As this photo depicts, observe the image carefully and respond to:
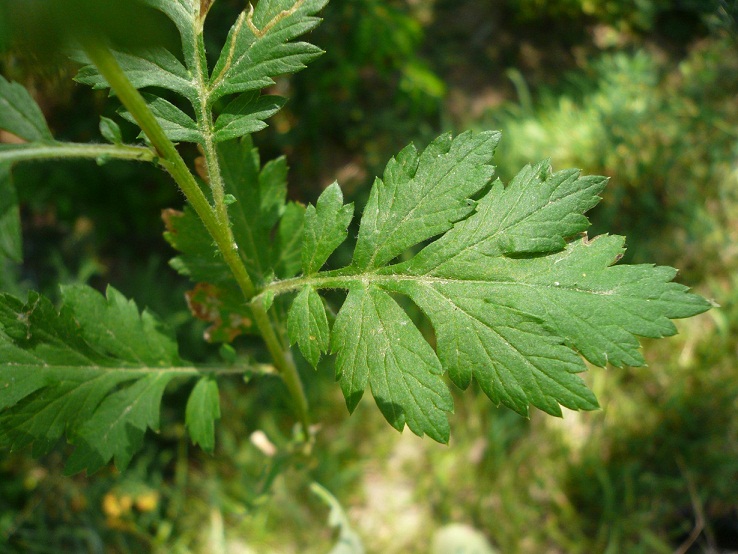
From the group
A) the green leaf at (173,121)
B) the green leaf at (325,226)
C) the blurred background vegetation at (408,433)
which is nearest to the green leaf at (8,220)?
the green leaf at (173,121)

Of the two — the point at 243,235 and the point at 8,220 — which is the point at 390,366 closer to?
the point at 243,235

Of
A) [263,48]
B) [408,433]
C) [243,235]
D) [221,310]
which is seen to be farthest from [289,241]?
[408,433]

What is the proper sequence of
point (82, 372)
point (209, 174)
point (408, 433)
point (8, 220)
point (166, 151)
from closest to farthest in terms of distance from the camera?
point (8, 220) < point (166, 151) < point (209, 174) < point (82, 372) < point (408, 433)

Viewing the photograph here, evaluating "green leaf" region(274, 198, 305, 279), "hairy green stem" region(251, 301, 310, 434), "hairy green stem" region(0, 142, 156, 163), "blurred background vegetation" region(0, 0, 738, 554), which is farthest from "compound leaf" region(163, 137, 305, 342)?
"blurred background vegetation" region(0, 0, 738, 554)

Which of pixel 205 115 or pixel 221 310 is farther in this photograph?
pixel 221 310

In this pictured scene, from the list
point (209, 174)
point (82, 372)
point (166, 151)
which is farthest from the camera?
point (82, 372)

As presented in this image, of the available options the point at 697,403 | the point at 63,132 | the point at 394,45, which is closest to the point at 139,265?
the point at 63,132

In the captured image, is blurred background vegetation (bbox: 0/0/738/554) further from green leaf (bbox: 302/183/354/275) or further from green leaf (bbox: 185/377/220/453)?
green leaf (bbox: 302/183/354/275)
